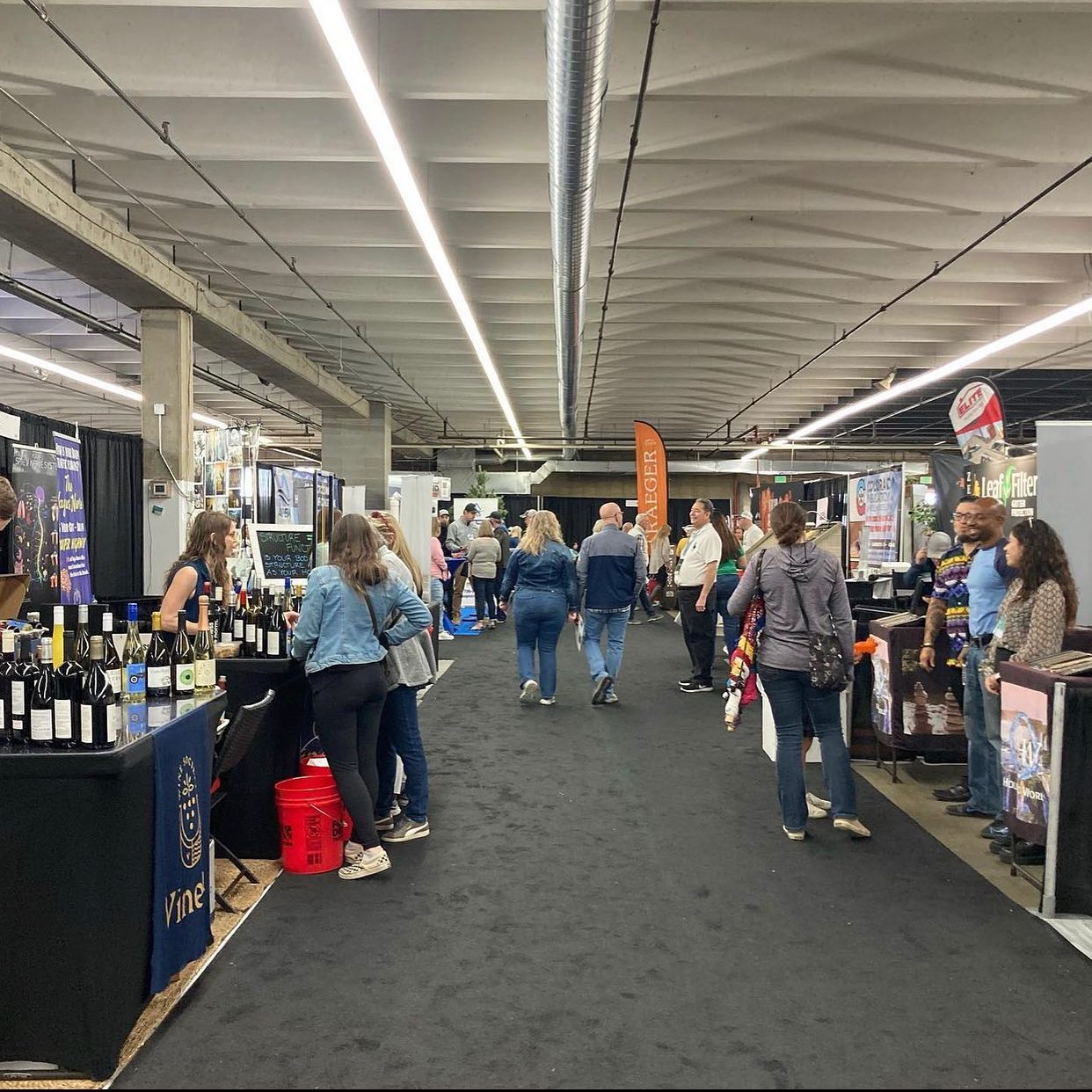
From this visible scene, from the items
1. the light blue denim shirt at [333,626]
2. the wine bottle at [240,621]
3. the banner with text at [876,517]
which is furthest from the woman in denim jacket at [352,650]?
the banner with text at [876,517]

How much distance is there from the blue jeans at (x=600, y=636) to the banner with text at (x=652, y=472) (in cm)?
563

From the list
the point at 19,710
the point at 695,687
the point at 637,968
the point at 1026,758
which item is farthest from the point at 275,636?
the point at 695,687

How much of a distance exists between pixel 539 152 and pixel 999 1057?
4.90 m

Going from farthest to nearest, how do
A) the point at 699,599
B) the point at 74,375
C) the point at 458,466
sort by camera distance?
the point at 458,466, the point at 74,375, the point at 699,599

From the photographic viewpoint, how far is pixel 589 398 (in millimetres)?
14805

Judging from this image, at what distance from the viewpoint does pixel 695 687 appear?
7082mm

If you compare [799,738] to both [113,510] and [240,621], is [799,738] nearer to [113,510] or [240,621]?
[240,621]

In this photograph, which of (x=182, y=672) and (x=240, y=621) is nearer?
(x=182, y=672)

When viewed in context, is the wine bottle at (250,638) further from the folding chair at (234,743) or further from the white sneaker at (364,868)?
the white sneaker at (364,868)

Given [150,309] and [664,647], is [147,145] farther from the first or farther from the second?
[664,647]

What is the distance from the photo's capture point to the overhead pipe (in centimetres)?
314

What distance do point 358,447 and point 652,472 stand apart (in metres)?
5.69

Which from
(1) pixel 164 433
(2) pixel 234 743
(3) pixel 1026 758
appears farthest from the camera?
(1) pixel 164 433

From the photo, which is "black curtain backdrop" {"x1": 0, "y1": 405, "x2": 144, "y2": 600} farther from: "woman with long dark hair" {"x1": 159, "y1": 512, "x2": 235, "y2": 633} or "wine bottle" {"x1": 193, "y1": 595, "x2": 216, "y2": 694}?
"wine bottle" {"x1": 193, "y1": 595, "x2": 216, "y2": 694}
